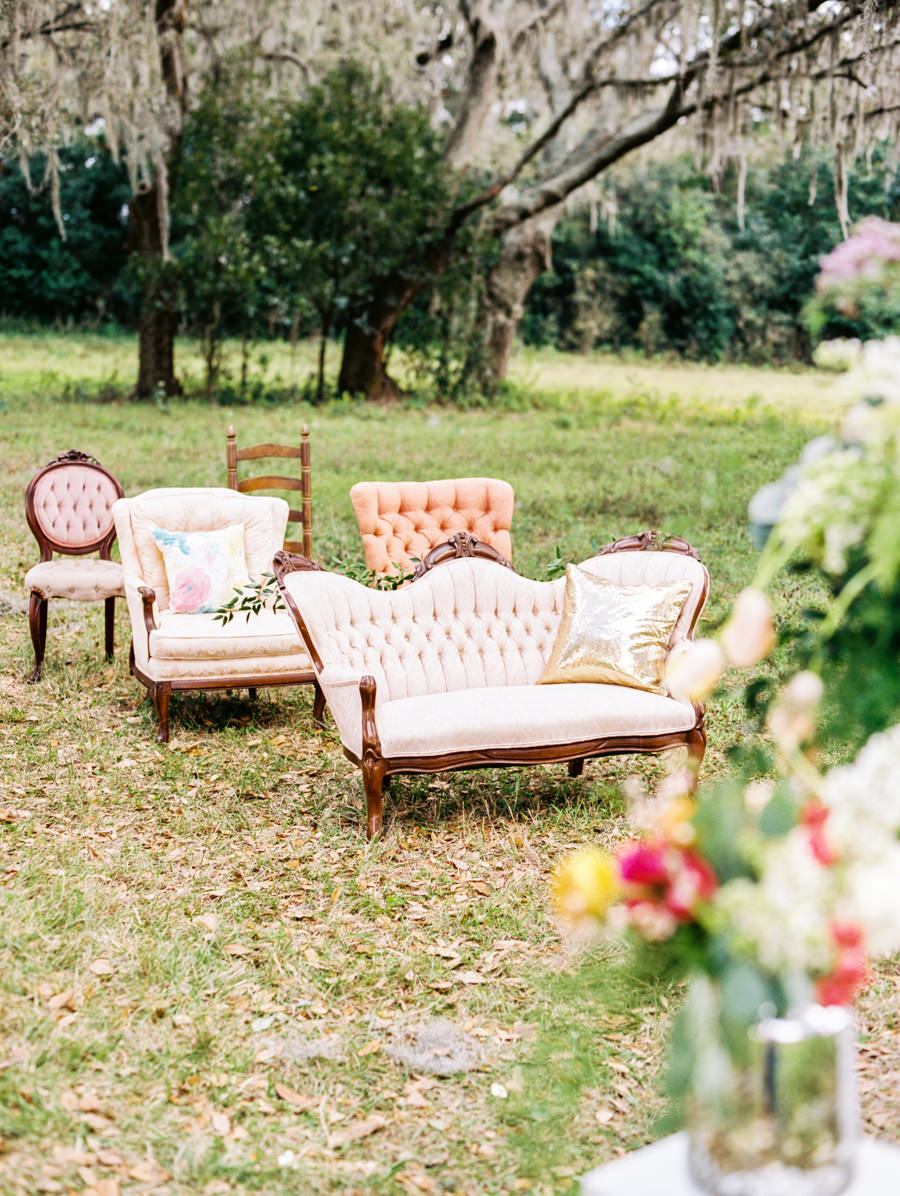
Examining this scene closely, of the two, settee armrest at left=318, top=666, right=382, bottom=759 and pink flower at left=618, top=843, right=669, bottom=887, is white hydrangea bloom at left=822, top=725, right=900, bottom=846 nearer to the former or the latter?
pink flower at left=618, top=843, right=669, bottom=887

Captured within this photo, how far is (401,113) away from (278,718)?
11.7 m

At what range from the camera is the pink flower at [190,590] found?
238 inches

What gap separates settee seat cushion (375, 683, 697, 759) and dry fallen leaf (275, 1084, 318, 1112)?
1573 mm

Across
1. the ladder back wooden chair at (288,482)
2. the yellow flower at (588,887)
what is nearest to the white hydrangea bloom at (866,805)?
the yellow flower at (588,887)

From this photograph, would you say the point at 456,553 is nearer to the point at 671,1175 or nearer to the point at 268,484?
the point at 268,484

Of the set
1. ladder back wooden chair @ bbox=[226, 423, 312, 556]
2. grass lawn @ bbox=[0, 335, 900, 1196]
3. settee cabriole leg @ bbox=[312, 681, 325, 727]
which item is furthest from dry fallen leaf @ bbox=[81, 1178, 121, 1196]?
ladder back wooden chair @ bbox=[226, 423, 312, 556]

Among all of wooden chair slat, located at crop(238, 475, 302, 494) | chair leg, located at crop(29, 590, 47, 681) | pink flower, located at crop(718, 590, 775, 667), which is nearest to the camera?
pink flower, located at crop(718, 590, 775, 667)

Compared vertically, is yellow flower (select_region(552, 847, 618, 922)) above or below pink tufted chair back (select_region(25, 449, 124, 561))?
above

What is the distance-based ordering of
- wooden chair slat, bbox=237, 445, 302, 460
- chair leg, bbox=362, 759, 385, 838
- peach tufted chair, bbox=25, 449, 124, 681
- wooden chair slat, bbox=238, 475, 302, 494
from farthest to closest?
wooden chair slat, bbox=237, 445, 302, 460, wooden chair slat, bbox=238, 475, 302, 494, peach tufted chair, bbox=25, 449, 124, 681, chair leg, bbox=362, 759, 385, 838

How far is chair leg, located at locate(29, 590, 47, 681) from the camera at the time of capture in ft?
21.2

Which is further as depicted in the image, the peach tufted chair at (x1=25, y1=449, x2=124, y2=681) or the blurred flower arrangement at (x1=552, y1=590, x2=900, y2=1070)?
the peach tufted chair at (x1=25, y1=449, x2=124, y2=681)

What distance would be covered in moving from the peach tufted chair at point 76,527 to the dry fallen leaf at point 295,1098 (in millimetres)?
3923

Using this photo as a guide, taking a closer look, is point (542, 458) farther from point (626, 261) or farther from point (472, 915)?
point (626, 261)

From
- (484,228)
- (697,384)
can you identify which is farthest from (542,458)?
(697,384)
